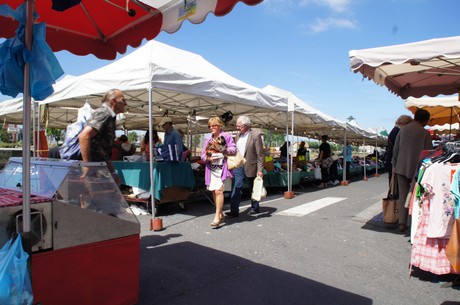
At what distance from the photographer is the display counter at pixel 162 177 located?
20.8 ft

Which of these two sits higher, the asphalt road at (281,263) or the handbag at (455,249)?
the handbag at (455,249)

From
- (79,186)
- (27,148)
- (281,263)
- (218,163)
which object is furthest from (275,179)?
(27,148)

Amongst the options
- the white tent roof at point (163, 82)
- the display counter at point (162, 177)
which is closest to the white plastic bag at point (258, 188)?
the display counter at point (162, 177)

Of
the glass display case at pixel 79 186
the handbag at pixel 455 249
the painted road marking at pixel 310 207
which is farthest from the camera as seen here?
the painted road marking at pixel 310 207

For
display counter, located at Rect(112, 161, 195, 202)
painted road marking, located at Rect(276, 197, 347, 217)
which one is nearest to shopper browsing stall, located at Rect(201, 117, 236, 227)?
display counter, located at Rect(112, 161, 195, 202)

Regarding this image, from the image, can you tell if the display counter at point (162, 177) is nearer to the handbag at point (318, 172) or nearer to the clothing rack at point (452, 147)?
the clothing rack at point (452, 147)

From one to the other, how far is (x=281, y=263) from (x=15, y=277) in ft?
9.48

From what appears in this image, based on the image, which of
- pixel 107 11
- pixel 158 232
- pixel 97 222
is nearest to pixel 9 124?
pixel 158 232

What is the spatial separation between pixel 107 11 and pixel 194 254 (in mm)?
2960

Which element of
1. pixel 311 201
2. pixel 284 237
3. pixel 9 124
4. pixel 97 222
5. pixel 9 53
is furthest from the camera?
pixel 9 124

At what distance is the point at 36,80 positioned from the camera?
6.54 feet

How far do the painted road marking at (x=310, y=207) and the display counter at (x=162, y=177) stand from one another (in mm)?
2079

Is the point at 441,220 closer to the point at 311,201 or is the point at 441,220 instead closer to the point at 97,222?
the point at 97,222

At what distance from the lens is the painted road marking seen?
6.99 metres
